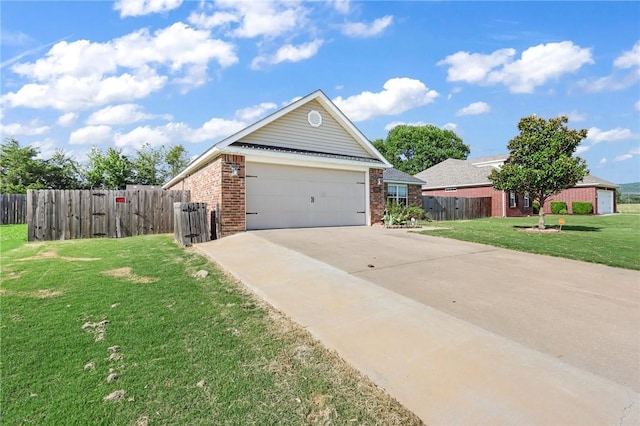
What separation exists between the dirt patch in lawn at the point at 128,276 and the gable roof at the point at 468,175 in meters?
26.3

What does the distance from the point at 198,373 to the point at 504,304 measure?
3.66 meters

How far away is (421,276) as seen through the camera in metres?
5.38

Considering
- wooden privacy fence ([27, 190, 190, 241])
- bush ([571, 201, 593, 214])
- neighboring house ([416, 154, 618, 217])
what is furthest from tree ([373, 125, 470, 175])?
wooden privacy fence ([27, 190, 190, 241])

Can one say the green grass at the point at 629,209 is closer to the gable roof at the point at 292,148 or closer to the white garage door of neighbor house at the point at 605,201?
the white garage door of neighbor house at the point at 605,201

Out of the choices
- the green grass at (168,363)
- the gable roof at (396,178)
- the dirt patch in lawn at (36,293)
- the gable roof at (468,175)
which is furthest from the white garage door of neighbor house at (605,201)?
the dirt patch in lawn at (36,293)

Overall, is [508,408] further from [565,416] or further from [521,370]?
[521,370]

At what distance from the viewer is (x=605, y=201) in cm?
3027

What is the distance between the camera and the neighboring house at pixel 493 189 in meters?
26.2

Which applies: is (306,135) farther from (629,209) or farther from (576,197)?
(629,209)

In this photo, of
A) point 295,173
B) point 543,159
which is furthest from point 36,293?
point 543,159

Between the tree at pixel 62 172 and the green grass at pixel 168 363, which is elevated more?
the tree at pixel 62 172

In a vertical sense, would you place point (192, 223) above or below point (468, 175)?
below

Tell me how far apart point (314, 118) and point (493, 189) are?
1942 centimetres

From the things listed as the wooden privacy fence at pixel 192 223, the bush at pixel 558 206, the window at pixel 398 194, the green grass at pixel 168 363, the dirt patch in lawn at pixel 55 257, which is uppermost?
the window at pixel 398 194
